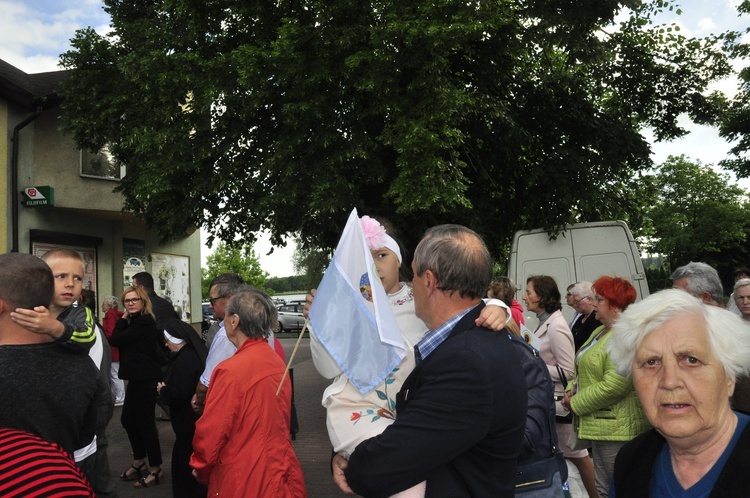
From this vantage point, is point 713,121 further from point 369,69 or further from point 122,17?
point 122,17

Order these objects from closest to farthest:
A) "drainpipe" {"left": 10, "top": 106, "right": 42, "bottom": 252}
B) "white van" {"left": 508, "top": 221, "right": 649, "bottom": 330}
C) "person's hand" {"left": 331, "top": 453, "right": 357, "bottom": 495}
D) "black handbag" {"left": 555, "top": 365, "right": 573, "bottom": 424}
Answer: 1. "person's hand" {"left": 331, "top": 453, "right": 357, "bottom": 495}
2. "black handbag" {"left": 555, "top": 365, "right": 573, "bottom": 424}
3. "white van" {"left": 508, "top": 221, "right": 649, "bottom": 330}
4. "drainpipe" {"left": 10, "top": 106, "right": 42, "bottom": 252}

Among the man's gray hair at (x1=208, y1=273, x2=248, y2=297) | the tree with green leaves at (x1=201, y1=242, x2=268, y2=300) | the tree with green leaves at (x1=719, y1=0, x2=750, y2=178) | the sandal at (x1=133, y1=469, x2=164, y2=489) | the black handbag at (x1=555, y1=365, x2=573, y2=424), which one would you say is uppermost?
the tree with green leaves at (x1=719, y1=0, x2=750, y2=178)

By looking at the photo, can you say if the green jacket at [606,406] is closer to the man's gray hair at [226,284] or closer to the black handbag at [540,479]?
the black handbag at [540,479]

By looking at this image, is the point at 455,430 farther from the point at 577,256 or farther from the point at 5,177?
the point at 5,177

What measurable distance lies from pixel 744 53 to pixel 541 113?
40.8ft

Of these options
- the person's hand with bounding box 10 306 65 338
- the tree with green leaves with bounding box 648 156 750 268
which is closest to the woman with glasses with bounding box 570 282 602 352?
the person's hand with bounding box 10 306 65 338

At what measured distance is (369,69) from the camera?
11477mm

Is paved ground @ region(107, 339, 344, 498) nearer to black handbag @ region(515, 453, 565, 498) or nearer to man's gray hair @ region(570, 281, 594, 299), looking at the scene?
man's gray hair @ region(570, 281, 594, 299)

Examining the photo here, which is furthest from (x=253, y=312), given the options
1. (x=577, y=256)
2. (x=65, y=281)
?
(x=577, y=256)

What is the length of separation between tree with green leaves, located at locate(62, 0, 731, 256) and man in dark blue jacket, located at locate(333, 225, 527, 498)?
883 cm

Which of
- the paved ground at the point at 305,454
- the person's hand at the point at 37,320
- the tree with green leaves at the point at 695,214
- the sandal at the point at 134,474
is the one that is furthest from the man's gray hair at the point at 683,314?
the tree with green leaves at the point at 695,214

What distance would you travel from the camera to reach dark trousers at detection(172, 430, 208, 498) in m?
5.24

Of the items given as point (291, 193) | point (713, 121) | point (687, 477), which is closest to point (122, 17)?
point (291, 193)

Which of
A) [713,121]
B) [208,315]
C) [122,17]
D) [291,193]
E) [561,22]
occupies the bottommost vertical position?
[208,315]
